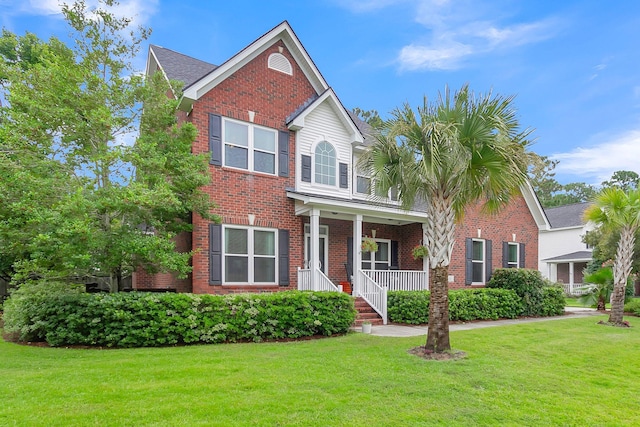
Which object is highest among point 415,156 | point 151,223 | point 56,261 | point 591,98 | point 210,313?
point 591,98

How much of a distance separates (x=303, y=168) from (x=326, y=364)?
7541mm

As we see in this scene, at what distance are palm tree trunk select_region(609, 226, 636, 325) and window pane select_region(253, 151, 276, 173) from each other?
11453mm

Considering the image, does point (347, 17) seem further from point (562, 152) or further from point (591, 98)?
point (562, 152)

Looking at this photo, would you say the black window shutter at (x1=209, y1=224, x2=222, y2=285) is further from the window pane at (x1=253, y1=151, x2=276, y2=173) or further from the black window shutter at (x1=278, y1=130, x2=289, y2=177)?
the black window shutter at (x1=278, y1=130, x2=289, y2=177)

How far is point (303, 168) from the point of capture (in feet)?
42.6

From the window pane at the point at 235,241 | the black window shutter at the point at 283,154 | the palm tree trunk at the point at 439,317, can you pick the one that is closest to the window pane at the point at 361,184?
the black window shutter at the point at 283,154

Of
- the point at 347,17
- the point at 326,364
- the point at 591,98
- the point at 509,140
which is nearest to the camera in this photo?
the point at 326,364

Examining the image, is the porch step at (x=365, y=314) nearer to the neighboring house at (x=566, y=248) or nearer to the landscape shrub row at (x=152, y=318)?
the landscape shrub row at (x=152, y=318)

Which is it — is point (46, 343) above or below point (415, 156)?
below

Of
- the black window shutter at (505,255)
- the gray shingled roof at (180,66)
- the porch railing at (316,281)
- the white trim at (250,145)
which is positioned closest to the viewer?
the porch railing at (316,281)

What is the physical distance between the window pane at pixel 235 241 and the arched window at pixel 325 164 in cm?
A: 326

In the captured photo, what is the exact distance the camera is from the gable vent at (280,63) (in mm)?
12805

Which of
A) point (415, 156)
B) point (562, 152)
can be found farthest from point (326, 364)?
point (562, 152)

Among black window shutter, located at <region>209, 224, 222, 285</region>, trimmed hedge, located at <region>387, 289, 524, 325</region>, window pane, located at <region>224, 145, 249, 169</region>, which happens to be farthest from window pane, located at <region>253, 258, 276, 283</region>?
trimmed hedge, located at <region>387, 289, 524, 325</region>
